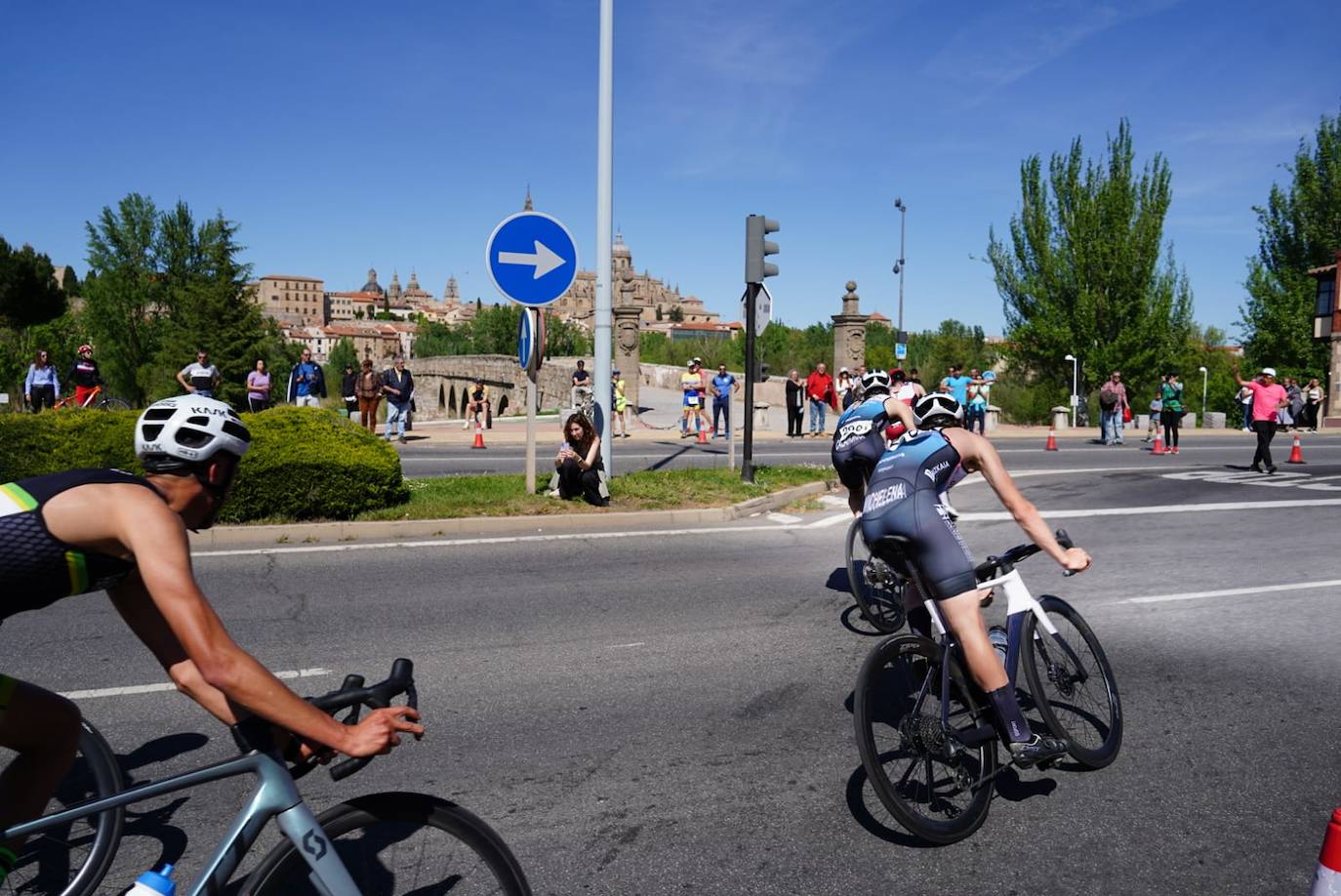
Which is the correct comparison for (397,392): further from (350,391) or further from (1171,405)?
(1171,405)

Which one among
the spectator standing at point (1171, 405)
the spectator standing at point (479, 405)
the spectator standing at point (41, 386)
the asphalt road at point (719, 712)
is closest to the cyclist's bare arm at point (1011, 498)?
the asphalt road at point (719, 712)

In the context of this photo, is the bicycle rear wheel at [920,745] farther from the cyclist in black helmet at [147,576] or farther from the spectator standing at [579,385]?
the spectator standing at [579,385]

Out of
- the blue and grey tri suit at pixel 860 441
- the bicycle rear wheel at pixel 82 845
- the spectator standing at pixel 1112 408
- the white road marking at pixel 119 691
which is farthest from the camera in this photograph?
the spectator standing at pixel 1112 408

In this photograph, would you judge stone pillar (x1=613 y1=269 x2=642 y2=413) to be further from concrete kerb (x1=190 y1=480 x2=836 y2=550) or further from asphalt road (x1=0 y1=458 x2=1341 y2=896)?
asphalt road (x1=0 y1=458 x2=1341 y2=896)

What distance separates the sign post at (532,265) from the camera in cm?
1041

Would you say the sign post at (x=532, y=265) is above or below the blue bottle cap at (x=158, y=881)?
above

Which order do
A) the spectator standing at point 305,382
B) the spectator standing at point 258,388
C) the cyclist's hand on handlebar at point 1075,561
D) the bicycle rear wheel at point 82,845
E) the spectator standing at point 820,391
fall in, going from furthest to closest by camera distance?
the spectator standing at point 820,391
the spectator standing at point 305,382
the spectator standing at point 258,388
the cyclist's hand on handlebar at point 1075,561
the bicycle rear wheel at point 82,845

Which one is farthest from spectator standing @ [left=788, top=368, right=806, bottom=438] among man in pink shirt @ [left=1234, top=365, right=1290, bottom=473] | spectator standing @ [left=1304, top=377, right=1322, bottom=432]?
spectator standing @ [left=1304, top=377, right=1322, bottom=432]

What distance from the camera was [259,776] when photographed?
2.23 metres

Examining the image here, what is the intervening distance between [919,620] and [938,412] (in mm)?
1187

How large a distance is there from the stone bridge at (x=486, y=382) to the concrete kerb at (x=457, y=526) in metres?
35.2

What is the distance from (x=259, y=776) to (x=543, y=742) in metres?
2.39

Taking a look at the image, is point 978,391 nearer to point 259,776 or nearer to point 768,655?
point 768,655

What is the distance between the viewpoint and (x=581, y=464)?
11102 millimetres
